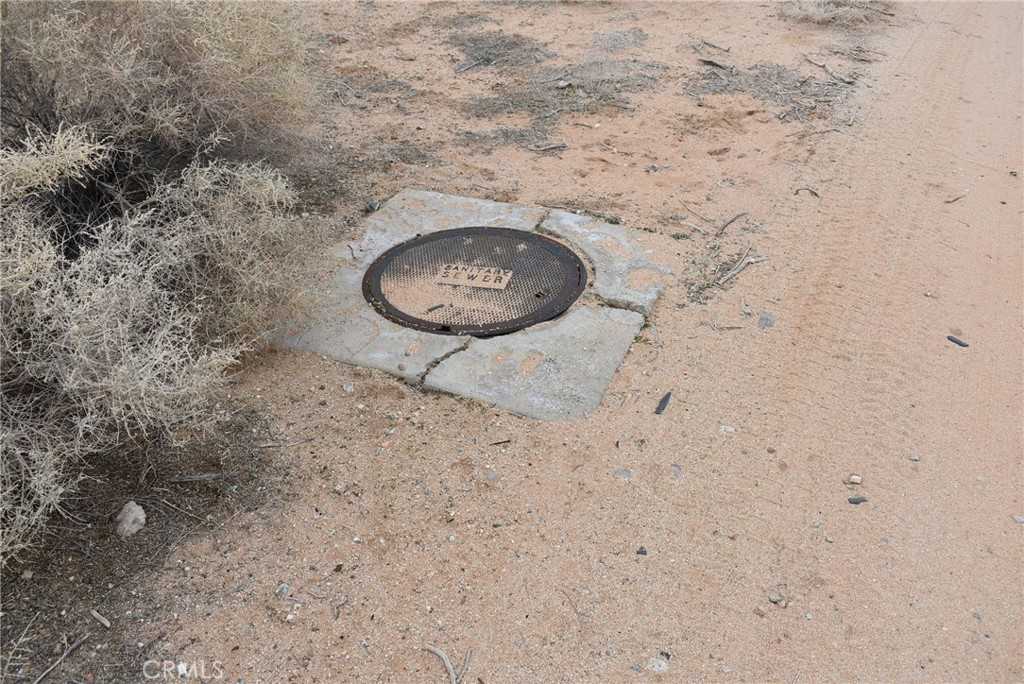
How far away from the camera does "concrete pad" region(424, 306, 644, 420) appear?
132 inches

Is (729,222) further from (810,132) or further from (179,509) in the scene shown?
(179,509)

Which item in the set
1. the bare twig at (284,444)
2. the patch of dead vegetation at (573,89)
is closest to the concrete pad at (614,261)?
the bare twig at (284,444)

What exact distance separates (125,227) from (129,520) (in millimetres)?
→ 1158

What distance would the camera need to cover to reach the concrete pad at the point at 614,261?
3.99 meters

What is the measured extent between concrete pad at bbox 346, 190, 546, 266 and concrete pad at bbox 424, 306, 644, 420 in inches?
38.3

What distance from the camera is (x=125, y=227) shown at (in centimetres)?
313

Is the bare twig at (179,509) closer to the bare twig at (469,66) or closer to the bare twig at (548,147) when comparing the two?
the bare twig at (548,147)

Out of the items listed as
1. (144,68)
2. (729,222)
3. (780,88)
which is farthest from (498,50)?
(144,68)

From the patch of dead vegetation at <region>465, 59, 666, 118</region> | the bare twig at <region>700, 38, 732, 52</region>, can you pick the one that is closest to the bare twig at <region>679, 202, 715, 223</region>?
the patch of dead vegetation at <region>465, 59, 666, 118</region>

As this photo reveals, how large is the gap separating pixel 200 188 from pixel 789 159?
382cm

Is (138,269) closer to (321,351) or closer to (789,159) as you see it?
(321,351)

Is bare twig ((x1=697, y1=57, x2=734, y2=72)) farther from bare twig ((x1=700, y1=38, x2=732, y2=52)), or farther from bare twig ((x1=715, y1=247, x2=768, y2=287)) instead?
bare twig ((x1=715, y1=247, x2=768, y2=287))

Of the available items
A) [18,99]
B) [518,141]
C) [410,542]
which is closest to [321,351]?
[410,542]

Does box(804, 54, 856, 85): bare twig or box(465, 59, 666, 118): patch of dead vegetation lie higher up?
box(465, 59, 666, 118): patch of dead vegetation
